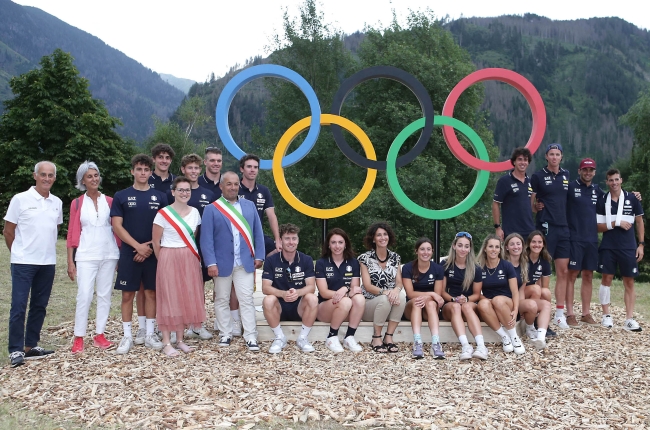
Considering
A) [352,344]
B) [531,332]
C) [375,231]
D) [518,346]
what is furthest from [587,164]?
[352,344]

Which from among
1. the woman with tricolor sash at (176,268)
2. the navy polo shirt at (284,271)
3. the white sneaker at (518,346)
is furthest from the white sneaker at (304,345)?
the white sneaker at (518,346)

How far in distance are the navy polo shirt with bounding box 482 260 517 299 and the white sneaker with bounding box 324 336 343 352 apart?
1526 mm

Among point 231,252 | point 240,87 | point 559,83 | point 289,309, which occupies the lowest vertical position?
point 289,309

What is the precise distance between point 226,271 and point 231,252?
0.18 m

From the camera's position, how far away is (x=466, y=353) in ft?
15.8

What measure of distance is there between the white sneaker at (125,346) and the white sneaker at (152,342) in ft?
0.47

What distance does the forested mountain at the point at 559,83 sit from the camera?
2190 inches

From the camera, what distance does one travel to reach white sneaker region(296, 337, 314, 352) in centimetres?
494

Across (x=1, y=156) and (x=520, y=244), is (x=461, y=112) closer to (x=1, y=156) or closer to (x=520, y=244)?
(x=520, y=244)

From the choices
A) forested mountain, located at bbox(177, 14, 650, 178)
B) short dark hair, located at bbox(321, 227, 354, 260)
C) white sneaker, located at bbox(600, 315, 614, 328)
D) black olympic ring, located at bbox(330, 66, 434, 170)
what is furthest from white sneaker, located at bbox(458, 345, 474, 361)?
forested mountain, located at bbox(177, 14, 650, 178)

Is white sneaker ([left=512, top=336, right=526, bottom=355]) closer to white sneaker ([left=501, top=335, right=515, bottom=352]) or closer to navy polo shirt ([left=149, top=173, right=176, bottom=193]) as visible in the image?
white sneaker ([left=501, top=335, right=515, bottom=352])

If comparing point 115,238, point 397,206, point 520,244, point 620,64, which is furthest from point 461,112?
point 620,64

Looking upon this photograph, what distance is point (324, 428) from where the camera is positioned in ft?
11.2

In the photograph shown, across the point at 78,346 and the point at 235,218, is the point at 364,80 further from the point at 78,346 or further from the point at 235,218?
the point at 78,346
